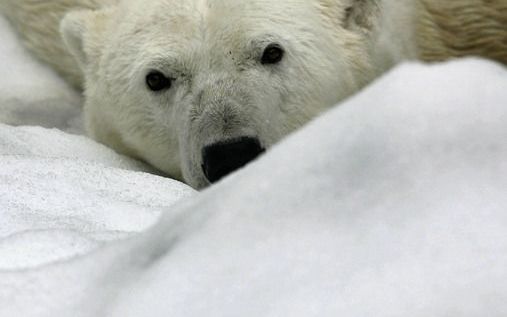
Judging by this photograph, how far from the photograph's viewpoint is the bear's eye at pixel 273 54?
81.0 inches

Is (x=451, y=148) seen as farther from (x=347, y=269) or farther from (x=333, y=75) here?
(x=333, y=75)

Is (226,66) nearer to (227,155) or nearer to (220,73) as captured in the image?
(220,73)

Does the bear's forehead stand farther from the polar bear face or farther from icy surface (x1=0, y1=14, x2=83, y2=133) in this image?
icy surface (x1=0, y1=14, x2=83, y2=133)

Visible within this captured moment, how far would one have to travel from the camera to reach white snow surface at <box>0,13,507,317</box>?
2.41ft

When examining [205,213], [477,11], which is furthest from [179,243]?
[477,11]

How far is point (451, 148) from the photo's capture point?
808mm

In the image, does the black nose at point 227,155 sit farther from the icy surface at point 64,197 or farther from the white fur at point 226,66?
the icy surface at point 64,197

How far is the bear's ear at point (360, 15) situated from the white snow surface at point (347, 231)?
137cm

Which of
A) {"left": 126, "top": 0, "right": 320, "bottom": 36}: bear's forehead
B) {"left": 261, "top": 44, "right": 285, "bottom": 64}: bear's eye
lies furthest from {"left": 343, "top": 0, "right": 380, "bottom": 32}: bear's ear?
{"left": 261, "top": 44, "right": 285, "bottom": 64}: bear's eye

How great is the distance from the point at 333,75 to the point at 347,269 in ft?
4.66

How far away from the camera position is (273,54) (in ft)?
6.82

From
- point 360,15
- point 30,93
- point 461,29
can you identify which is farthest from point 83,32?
point 461,29

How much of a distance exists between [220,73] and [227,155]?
9.6 inches

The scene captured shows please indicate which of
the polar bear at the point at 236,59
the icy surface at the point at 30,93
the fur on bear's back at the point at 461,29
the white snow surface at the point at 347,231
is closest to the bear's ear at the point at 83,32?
the polar bear at the point at 236,59
